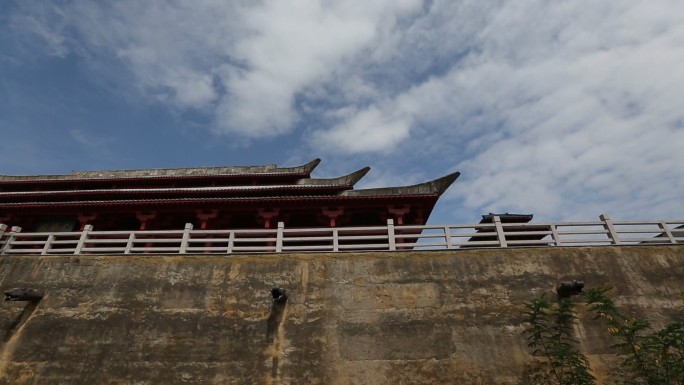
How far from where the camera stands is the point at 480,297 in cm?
988

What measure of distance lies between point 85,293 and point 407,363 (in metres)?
7.97

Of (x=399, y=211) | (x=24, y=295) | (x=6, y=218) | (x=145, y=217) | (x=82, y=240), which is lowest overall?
(x=24, y=295)

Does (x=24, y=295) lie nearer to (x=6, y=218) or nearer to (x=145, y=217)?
(x=145, y=217)

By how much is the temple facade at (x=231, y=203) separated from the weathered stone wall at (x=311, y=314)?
429 centimetres

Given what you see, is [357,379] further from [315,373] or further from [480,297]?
[480,297]

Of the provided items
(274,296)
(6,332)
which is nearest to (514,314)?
(274,296)

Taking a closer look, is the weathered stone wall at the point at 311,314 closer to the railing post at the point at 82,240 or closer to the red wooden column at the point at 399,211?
the railing post at the point at 82,240

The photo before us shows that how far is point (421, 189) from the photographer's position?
49.1 feet

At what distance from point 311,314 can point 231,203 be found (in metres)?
6.73

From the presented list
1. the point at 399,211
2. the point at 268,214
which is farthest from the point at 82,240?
the point at 399,211

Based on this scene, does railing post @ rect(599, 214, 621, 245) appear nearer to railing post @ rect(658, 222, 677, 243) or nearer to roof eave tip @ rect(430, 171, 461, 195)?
railing post @ rect(658, 222, 677, 243)

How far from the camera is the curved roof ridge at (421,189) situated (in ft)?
48.6

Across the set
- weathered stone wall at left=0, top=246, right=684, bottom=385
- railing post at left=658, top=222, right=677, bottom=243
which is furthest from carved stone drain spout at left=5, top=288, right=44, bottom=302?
railing post at left=658, top=222, right=677, bottom=243

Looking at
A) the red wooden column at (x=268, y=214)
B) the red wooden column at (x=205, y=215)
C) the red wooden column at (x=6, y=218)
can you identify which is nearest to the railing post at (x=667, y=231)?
the red wooden column at (x=268, y=214)
